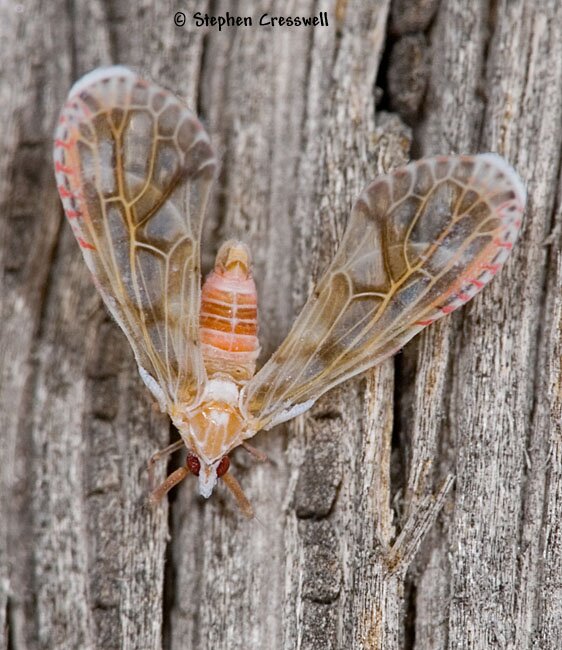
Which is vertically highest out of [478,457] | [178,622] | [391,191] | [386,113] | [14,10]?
[14,10]

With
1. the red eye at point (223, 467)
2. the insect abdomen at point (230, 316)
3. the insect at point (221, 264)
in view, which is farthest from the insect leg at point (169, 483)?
the insect abdomen at point (230, 316)

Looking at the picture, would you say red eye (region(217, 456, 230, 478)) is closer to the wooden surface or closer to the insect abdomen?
the wooden surface

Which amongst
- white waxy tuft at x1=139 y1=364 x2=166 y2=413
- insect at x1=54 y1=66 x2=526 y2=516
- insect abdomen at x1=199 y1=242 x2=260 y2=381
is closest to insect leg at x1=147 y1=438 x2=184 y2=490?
insect at x1=54 y1=66 x2=526 y2=516

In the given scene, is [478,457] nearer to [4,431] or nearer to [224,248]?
[224,248]

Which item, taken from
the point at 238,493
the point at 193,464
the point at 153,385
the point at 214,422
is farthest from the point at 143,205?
the point at 238,493

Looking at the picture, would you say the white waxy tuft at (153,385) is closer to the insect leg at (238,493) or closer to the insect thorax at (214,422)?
→ the insect thorax at (214,422)

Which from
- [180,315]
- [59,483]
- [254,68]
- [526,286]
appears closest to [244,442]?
[180,315]
